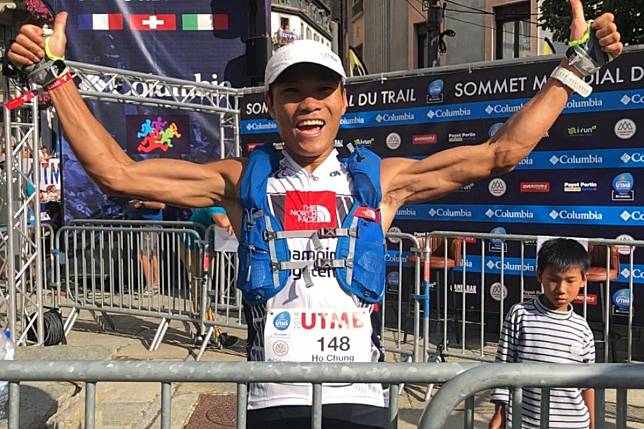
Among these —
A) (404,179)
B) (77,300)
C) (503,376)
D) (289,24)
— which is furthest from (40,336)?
(289,24)

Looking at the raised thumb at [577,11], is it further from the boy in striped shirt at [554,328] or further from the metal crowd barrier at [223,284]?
the metal crowd barrier at [223,284]

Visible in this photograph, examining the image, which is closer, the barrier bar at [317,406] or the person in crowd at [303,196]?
the barrier bar at [317,406]

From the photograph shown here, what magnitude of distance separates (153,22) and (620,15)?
7.41 meters

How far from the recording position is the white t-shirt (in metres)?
1.92

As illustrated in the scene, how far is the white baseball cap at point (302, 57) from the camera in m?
1.94

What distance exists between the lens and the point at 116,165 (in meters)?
2.10

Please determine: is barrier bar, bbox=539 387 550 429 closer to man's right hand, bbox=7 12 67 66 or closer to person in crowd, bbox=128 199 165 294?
man's right hand, bbox=7 12 67 66

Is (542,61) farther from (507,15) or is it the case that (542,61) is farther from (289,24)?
(289,24)

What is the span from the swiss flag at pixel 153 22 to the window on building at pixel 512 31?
10901 millimetres

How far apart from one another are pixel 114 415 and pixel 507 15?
54.8ft

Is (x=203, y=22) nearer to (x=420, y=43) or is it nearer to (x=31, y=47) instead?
(x=31, y=47)

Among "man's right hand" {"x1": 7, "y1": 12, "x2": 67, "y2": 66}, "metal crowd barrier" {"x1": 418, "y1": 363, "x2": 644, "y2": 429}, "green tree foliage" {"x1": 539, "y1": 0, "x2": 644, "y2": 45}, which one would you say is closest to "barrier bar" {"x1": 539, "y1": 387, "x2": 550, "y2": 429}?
"metal crowd barrier" {"x1": 418, "y1": 363, "x2": 644, "y2": 429}

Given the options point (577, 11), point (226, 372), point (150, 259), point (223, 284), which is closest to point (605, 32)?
A: point (577, 11)

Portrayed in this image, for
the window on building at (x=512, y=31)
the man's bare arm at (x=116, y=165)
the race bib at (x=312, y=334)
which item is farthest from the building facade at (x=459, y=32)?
the race bib at (x=312, y=334)
